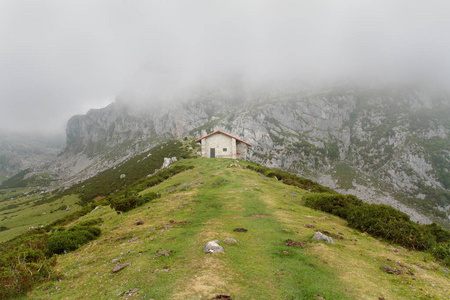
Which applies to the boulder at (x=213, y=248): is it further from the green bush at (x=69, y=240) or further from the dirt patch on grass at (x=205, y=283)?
the green bush at (x=69, y=240)

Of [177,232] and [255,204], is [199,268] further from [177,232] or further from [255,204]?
[255,204]

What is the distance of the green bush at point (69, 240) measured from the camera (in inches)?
501

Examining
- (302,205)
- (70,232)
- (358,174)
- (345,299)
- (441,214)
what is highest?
(345,299)

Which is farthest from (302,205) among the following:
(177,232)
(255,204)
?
(177,232)

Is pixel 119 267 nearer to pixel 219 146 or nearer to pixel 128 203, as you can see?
pixel 128 203

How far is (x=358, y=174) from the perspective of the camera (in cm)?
18488

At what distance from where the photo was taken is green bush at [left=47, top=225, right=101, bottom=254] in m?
12.7

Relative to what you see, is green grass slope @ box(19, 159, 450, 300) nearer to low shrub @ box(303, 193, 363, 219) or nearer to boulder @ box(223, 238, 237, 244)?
boulder @ box(223, 238, 237, 244)

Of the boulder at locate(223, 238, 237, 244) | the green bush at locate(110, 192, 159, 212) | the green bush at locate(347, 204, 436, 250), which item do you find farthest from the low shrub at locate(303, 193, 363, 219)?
the green bush at locate(110, 192, 159, 212)

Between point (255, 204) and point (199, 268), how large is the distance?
39.1 ft

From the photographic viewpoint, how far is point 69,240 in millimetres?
13047

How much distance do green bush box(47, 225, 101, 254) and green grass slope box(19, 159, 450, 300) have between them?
24.5 inches

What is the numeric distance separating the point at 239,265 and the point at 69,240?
1122 cm

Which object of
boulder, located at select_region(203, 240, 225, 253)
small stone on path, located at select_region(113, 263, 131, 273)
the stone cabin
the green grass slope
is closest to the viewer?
the green grass slope
